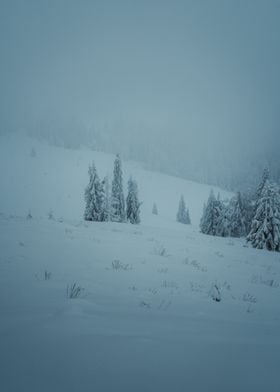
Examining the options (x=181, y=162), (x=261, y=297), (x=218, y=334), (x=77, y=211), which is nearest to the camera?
(x=218, y=334)

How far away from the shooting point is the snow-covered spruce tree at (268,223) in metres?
21.8

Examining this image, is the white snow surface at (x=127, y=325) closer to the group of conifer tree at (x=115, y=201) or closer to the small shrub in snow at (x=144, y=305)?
the small shrub in snow at (x=144, y=305)

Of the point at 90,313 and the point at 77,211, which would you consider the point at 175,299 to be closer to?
the point at 90,313

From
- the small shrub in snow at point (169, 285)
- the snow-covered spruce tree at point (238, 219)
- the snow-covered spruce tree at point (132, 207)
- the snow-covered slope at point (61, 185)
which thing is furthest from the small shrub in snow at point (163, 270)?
the snow-covered slope at point (61, 185)

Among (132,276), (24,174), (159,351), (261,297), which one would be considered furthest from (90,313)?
(24,174)

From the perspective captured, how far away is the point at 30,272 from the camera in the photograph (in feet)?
18.1

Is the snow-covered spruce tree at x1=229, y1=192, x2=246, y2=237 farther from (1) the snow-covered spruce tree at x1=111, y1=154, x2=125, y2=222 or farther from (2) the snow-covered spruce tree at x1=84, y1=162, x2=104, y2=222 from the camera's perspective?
(2) the snow-covered spruce tree at x1=84, y1=162, x2=104, y2=222

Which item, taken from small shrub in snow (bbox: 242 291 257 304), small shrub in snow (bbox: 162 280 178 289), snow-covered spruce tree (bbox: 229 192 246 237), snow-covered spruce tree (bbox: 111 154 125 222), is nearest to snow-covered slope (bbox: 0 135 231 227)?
snow-covered spruce tree (bbox: 111 154 125 222)

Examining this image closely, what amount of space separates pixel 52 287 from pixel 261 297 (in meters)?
5.46

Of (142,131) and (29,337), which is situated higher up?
(142,131)

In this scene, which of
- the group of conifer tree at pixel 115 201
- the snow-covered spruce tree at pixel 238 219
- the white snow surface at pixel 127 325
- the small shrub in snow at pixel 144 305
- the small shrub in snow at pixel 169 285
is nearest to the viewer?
the white snow surface at pixel 127 325

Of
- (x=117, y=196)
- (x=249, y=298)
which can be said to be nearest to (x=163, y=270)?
(x=249, y=298)

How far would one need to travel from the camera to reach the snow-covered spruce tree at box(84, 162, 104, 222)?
111 ft

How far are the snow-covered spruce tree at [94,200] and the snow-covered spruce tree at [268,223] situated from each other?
21.1 metres
